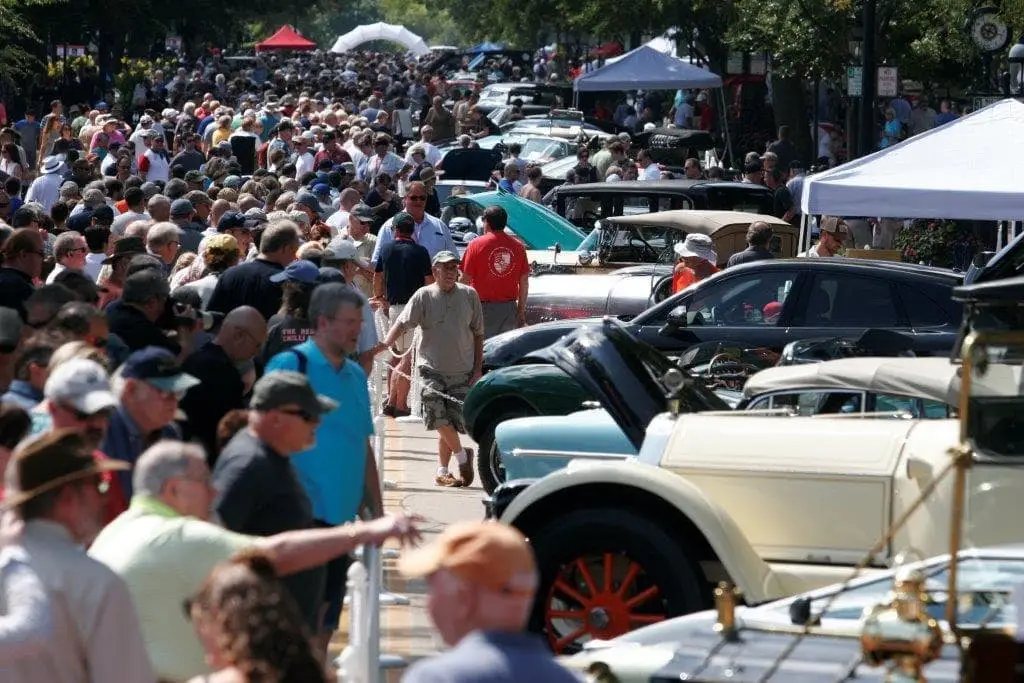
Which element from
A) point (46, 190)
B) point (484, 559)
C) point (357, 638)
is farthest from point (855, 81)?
point (484, 559)

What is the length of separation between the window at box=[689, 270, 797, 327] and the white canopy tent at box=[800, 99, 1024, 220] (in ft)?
8.89

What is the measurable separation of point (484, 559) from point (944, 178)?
42.7 ft

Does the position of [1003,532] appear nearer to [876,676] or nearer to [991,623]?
[991,623]

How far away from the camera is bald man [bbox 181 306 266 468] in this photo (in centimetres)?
805

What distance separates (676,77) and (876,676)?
34995 mm

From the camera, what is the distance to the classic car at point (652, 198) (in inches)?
808

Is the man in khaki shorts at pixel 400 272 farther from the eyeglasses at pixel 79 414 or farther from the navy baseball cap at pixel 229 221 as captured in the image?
the eyeglasses at pixel 79 414

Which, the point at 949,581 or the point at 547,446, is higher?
the point at 949,581

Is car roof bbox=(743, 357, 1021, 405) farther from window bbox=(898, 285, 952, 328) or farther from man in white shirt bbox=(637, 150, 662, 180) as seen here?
man in white shirt bbox=(637, 150, 662, 180)

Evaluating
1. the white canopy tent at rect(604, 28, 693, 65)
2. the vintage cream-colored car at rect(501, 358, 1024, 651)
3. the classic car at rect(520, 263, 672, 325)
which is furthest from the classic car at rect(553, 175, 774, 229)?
the white canopy tent at rect(604, 28, 693, 65)

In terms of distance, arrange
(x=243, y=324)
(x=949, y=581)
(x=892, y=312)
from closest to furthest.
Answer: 1. (x=949, y=581)
2. (x=243, y=324)
3. (x=892, y=312)

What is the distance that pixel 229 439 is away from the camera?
6945 millimetres

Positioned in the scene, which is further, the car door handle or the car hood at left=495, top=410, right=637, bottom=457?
the car hood at left=495, top=410, right=637, bottom=457

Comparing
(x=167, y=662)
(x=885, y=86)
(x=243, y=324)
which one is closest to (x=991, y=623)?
(x=167, y=662)
